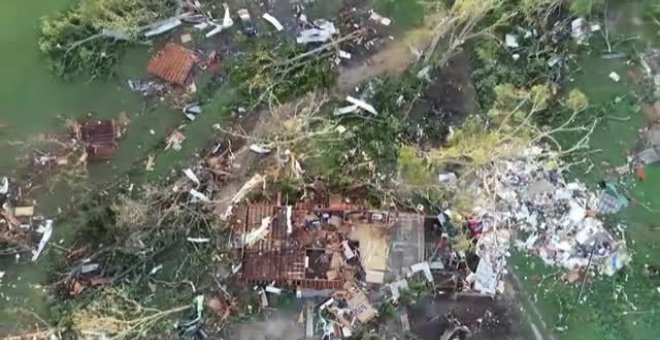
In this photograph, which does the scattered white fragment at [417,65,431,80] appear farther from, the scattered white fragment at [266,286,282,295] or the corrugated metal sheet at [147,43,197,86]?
the scattered white fragment at [266,286,282,295]

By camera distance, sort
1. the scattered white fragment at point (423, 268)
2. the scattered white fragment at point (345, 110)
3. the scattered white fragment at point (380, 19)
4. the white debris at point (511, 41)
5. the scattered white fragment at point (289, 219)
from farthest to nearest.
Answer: the scattered white fragment at point (380, 19), the white debris at point (511, 41), the scattered white fragment at point (345, 110), the scattered white fragment at point (423, 268), the scattered white fragment at point (289, 219)

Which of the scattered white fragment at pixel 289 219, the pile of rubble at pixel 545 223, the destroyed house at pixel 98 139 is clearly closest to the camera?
the scattered white fragment at pixel 289 219

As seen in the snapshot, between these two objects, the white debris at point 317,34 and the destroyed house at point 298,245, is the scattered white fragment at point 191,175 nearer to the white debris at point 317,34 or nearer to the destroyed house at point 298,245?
the destroyed house at point 298,245

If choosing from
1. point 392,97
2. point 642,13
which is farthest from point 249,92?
point 642,13

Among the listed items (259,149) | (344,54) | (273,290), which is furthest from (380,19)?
(273,290)

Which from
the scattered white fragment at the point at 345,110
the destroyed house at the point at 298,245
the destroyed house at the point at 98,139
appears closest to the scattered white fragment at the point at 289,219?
the destroyed house at the point at 298,245

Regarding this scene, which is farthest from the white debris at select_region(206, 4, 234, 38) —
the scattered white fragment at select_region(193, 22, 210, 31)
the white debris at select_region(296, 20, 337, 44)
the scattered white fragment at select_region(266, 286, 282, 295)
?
the scattered white fragment at select_region(266, 286, 282, 295)
